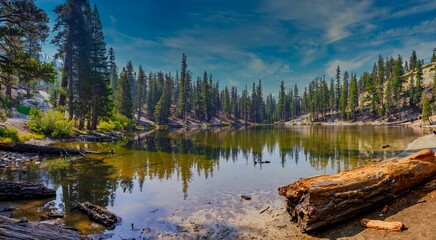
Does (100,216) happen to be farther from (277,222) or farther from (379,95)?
(379,95)

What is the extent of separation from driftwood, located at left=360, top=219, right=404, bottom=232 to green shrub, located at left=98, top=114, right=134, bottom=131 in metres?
45.8

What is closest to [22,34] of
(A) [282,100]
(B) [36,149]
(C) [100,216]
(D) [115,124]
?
(B) [36,149]

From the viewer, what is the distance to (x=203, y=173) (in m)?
17.8

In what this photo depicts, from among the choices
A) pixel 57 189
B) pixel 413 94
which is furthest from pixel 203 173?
pixel 413 94

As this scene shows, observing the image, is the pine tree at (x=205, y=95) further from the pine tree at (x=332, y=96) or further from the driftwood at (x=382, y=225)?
the driftwood at (x=382, y=225)

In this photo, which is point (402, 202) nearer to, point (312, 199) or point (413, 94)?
point (312, 199)

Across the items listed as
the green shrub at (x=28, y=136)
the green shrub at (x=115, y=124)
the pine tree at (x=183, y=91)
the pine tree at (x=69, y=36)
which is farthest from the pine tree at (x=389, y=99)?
the green shrub at (x=28, y=136)

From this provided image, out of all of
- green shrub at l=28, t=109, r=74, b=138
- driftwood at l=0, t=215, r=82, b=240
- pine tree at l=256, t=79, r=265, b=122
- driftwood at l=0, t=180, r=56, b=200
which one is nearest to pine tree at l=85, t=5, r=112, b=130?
green shrub at l=28, t=109, r=74, b=138

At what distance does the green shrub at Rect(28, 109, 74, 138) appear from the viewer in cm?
2830

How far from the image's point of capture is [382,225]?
23.6 ft

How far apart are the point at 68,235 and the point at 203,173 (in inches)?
455

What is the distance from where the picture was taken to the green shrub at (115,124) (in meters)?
47.9

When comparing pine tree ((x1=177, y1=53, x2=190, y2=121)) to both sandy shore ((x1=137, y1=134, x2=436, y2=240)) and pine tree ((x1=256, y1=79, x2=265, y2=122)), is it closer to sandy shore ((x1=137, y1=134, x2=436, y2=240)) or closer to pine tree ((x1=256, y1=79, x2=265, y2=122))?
pine tree ((x1=256, y1=79, x2=265, y2=122))

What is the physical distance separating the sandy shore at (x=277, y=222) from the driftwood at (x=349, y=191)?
29 cm
